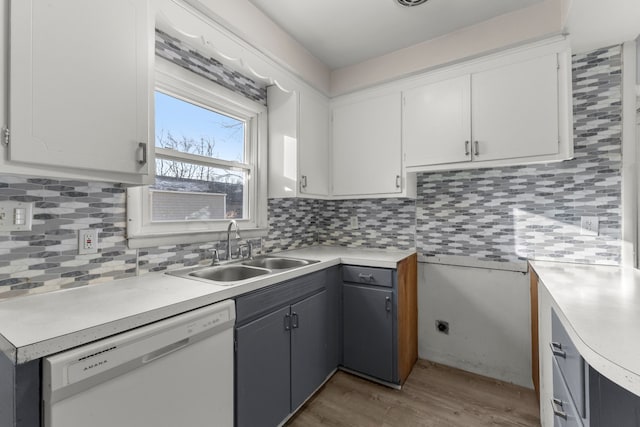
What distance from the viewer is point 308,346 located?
1.91 meters

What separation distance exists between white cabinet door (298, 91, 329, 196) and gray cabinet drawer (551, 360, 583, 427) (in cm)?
180

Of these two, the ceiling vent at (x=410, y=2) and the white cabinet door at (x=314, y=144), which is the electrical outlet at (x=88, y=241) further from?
the ceiling vent at (x=410, y=2)

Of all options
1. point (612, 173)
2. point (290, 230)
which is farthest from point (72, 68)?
point (612, 173)

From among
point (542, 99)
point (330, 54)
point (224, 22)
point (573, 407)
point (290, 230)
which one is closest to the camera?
point (573, 407)

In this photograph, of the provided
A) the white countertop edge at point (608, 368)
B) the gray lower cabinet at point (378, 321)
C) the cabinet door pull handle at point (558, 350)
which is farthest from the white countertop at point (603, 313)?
the gray lower cabinet at point (378, 321)

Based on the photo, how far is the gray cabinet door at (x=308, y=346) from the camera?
179cm

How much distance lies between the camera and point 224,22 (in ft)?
5.52

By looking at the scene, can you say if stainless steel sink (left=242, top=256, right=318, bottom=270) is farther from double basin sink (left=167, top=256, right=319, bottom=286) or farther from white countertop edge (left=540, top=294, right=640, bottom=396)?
white countertop edge (left=540, top=294, right=640, bottom=396)

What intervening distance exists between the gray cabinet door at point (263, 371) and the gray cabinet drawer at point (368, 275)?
655 millimetres

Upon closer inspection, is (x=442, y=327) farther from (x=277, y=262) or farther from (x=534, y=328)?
(x=277, y=262)

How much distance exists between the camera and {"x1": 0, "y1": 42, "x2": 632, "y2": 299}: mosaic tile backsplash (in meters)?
1.26

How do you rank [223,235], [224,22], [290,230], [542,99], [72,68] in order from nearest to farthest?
[72,68], [224,22], [542,99], [223,235], [290,230]

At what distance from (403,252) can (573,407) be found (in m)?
1.62

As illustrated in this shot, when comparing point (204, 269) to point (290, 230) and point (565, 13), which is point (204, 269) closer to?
point (290, 230)
